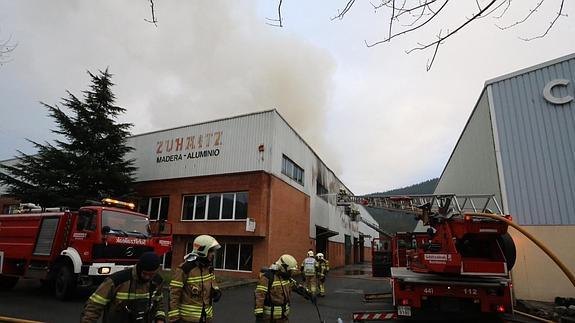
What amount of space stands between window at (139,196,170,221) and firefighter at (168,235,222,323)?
1654 centimetres

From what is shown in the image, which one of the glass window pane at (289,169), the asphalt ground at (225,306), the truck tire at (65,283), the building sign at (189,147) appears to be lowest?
the asphalt ground at (225,306)

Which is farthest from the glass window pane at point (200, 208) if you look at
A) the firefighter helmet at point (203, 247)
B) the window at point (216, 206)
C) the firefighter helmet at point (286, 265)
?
the firefighter helmet at point (203, 247)

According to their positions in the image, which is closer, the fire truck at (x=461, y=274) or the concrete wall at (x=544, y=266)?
the fire truck at (x=461, y=274)

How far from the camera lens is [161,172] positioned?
20.2 m

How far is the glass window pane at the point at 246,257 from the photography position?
16.6 m

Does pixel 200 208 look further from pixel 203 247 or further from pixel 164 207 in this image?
pixel 203 247

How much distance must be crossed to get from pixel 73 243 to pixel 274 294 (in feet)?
25.3

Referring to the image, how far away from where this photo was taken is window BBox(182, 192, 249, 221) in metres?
17.3

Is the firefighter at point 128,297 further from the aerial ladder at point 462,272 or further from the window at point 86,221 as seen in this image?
the window at point 86,221

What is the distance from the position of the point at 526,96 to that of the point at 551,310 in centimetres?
781

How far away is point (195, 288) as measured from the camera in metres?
3.90

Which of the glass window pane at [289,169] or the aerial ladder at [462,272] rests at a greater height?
the glass window pane at [289,169]

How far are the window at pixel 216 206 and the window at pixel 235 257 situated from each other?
55.6 inches

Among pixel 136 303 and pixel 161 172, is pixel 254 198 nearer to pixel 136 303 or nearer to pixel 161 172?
pixel 161 172
